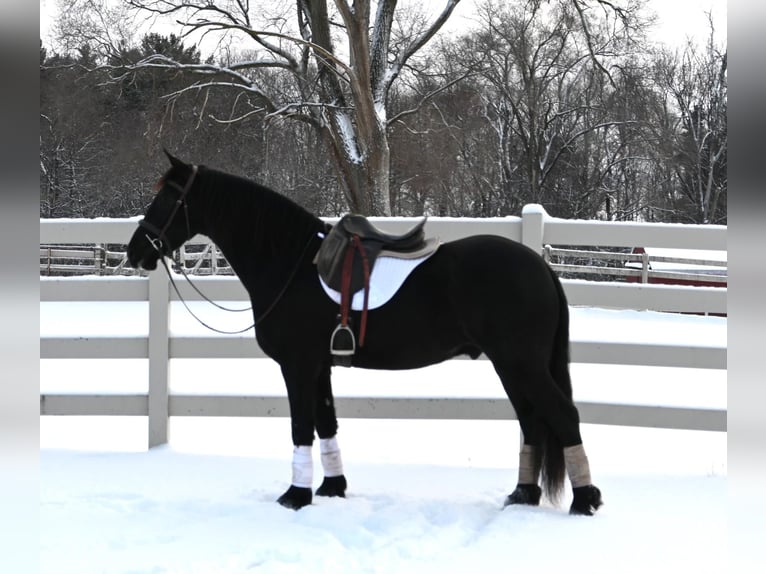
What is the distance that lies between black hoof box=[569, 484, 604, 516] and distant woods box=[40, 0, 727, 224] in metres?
11.1

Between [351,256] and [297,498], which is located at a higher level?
[351,256]

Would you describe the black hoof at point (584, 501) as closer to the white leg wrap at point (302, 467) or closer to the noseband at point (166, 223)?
the white leg wrap at point (302, 467)

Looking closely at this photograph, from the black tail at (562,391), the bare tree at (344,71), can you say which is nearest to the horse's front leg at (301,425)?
the black tail at (562,391)

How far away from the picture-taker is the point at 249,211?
375 cm

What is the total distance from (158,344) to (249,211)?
1.37 meters

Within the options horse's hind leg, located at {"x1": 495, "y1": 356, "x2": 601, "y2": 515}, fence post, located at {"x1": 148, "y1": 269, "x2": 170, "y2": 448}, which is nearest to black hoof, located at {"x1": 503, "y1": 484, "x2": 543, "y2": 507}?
horse's hind leg, located at {"x1": 495, "y1": 356, "x2": 601, "y2": 515}

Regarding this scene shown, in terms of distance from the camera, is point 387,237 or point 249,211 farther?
point 249,211

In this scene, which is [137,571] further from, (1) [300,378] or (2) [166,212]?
(2) [166,212]

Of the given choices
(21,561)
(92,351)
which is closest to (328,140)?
(92,351)

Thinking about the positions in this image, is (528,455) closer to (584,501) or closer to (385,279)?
(584,501)

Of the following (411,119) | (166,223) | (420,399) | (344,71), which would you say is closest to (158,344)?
(166,223)

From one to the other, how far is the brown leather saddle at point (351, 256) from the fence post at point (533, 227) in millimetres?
1003

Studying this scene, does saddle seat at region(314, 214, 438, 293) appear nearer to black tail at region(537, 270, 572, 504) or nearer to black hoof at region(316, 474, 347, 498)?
black tail at region(537, 270, 572, 504)

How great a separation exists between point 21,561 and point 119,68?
16.7m
